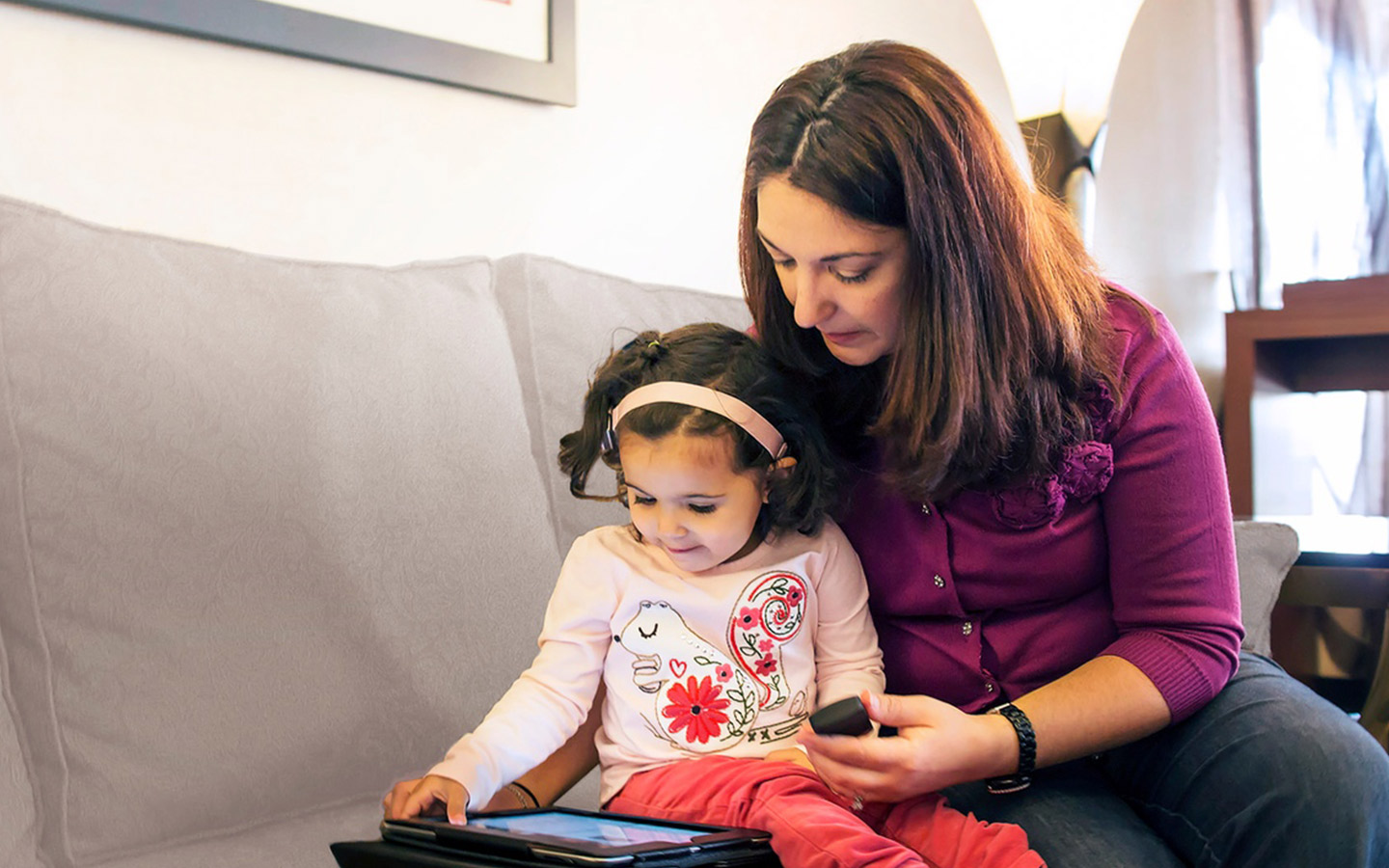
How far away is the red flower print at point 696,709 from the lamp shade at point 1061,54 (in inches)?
61.7

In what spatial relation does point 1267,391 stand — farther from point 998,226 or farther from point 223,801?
point 223,801

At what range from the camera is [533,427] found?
4.65ft

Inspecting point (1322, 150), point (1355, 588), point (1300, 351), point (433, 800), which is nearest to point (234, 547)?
point (433, 800)

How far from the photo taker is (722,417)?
1.05 metres

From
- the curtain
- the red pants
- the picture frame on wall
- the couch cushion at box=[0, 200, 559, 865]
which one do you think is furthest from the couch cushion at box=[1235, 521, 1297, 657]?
the curtain

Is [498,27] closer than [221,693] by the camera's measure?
No

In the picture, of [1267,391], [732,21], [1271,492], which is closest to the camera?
[732,21]

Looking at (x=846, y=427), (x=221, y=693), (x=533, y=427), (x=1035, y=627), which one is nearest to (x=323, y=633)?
(x=221, y=693)

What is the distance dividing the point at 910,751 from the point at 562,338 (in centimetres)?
75

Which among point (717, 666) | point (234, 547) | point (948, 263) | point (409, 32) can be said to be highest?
point (409, 32)

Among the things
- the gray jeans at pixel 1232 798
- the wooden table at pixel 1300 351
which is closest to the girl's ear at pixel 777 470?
the gray jeans at pixel 1232 798

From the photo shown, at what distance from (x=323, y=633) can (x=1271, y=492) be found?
8.15ft

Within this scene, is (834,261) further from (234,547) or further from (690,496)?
(234,547)

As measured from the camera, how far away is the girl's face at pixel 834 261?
97 centimetres
